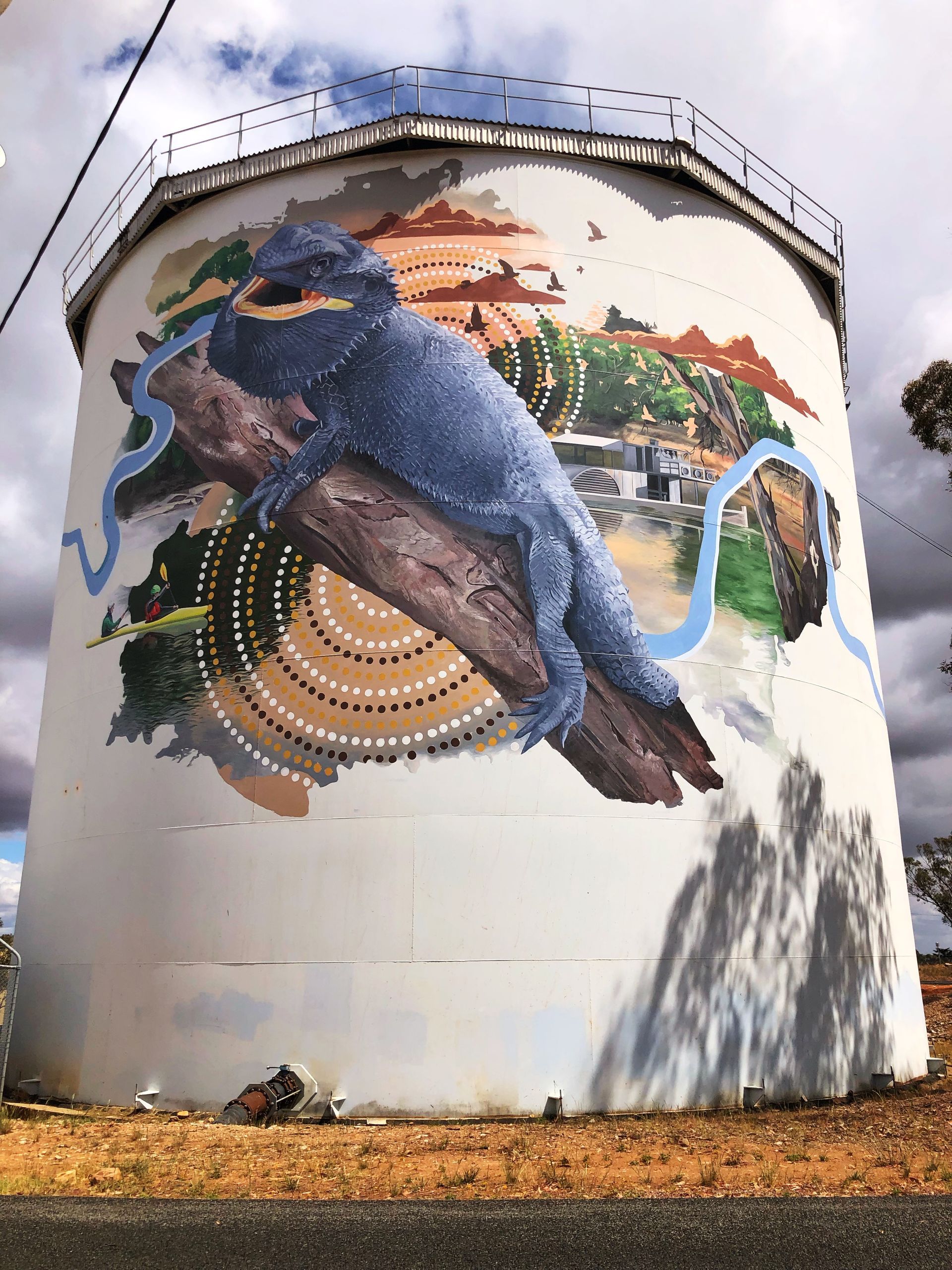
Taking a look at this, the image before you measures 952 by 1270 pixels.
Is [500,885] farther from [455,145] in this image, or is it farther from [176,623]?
[455,145]

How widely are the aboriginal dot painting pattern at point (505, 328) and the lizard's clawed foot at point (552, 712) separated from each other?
3.74 metres

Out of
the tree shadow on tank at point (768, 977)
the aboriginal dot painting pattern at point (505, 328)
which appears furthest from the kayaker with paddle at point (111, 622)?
the tree shadow on tank at point (768, 977)

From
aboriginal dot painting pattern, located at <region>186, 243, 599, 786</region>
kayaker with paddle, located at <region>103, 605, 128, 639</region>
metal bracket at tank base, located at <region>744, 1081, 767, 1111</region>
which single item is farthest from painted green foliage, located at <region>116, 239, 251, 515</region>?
metal bracket at tank base, located at <region>744, 1081, 767, 1111</region>

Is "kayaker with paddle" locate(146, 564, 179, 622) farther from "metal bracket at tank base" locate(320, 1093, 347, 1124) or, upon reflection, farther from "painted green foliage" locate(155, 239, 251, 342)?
"metal bracket at tank base" locate(320, 1093, 347, 1124)

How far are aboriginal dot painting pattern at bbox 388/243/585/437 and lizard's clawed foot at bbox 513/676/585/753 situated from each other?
3.74 m

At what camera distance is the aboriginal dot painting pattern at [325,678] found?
1343cm

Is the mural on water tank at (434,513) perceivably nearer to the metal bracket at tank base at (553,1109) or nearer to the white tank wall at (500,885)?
the white tank wall at (500,885)

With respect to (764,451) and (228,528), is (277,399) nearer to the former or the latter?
(228,528)

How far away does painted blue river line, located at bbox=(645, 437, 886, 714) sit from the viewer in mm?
14523

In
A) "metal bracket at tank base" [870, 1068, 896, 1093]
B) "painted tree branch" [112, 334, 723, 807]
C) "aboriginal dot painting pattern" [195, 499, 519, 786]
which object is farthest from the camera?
"metal bracket at tank base" [870, 1068, 896, 1093]

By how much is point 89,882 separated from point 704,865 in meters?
8.74

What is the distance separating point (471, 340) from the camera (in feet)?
49.3

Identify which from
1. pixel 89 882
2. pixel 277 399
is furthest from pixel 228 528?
pixel 89 882

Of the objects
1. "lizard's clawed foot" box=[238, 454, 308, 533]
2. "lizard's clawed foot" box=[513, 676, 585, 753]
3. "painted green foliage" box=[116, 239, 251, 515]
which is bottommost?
"lizard's clawed foot" box=[513, 676, 585, 753]
